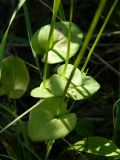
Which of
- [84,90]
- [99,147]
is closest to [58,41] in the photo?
[84,90]

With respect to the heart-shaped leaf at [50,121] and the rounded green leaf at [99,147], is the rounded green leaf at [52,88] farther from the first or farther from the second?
the rounded green leaf at [99,147]

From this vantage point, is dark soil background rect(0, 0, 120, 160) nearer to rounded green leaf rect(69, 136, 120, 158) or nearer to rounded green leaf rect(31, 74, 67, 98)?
rounded green leaf rect(69, 136, 120, 158)

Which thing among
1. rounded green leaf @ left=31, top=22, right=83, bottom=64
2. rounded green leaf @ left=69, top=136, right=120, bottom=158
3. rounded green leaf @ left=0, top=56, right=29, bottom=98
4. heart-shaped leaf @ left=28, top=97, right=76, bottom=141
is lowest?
rounded green leaf @ left=69, top=136, right=120, bottom=158

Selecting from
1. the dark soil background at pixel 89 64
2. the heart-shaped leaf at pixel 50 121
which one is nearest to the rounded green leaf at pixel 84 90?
the heart-shaped leaf at pixel 50 121

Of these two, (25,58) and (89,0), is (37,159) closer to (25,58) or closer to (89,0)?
(25,58)

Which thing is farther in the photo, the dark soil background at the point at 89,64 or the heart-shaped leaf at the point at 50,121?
the dark soil background at the point at 89,64

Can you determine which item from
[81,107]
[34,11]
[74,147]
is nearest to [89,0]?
[34,11]

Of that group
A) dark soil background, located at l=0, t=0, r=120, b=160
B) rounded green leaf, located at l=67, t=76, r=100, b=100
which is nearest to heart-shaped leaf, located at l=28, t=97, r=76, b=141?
rounded green leaf, located at l=67, t=76, r=100, b=100
